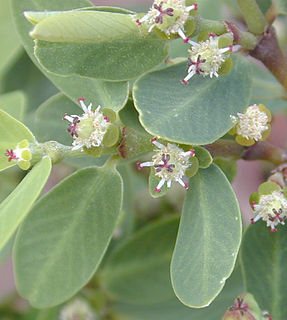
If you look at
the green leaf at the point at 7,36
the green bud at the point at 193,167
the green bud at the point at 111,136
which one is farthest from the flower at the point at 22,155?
the green leaf at the point at 7,36

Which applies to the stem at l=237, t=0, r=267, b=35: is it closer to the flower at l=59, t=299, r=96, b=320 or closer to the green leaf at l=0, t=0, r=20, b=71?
the green leaf at l=0, t=0, r=20, b=71

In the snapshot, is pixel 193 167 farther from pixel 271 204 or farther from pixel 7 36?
pixel 7 36

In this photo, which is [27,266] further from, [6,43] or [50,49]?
[6,43]

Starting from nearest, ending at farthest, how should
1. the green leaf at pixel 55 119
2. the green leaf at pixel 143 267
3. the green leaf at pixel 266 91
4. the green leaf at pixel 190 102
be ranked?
the green leaf at pixel 190 102 < the green leaf at pixel 55 119 < the green leaf at pixel 266 91 < the green leaf at pixel 143 267

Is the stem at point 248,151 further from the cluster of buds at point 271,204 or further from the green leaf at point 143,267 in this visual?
the green leaf at point 143,267

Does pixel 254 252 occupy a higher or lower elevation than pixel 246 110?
lower

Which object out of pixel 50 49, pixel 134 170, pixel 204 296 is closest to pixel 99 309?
pixel 134 170
